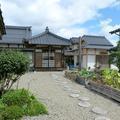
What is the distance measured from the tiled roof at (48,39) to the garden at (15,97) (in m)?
17.6

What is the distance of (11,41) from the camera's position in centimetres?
2920

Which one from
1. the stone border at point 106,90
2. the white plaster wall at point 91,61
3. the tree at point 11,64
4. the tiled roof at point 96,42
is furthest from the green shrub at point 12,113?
the tiled roof at point 96,42

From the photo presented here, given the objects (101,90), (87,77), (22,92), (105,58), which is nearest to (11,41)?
(105,58)

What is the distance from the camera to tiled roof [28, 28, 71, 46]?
27766 millimetres

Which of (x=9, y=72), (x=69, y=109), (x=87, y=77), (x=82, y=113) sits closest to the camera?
(x=82, y=113)

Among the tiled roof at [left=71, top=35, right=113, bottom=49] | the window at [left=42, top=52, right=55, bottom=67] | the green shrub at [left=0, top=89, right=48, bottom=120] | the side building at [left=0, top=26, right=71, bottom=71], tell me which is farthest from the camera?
the tiled roof at [left=71, top=35, right=113, bottom=49]

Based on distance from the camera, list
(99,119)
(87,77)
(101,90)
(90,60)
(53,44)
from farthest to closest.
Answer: (90,60) → (53,44) → (87,77) → (101,90) → (99,119)

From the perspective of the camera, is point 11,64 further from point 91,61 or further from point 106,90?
point 91,61

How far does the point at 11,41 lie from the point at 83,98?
20149 millimetres

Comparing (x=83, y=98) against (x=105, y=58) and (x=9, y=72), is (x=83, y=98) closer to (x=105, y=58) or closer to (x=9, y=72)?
(x=9, y=72)

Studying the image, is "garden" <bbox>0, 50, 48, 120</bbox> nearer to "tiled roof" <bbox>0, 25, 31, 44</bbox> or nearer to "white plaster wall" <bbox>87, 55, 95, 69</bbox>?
"tiled roof" <bbox>0, 25, 31, 44</bbox>

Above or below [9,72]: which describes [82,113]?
below

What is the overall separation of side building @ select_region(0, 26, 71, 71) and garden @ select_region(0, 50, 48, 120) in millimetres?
17740

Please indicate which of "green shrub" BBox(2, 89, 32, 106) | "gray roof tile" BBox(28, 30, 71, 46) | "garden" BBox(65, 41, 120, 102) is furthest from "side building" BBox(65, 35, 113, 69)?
"green shrub" BBox(2, 89, 32, 106)
